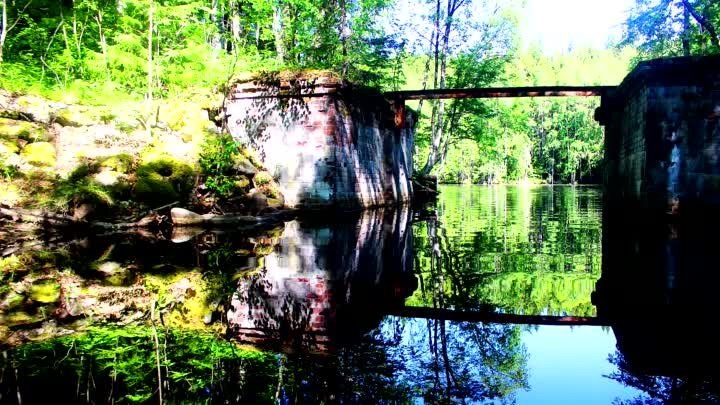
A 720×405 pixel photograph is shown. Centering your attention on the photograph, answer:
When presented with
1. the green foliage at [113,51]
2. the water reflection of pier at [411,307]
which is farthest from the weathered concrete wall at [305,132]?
the water reflection of pier at [411,307]

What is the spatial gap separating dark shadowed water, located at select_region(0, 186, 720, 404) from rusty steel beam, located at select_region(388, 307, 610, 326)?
18 millimetres

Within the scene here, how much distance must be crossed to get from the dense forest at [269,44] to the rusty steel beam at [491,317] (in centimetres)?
1058

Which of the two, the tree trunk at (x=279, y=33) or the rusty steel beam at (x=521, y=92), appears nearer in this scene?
the rusty steel beam at (x=521, y=92)

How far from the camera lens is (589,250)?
782cm

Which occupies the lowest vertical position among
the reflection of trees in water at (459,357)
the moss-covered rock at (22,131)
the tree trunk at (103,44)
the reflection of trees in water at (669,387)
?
the reflection of trees in water at (459,357)

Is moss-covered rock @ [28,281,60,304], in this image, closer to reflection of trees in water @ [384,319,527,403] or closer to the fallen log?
reflection of trees in water @ [384,319,527,403]

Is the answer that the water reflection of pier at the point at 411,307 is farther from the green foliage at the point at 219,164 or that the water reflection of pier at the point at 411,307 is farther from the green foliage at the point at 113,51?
the green foliage at the point at 113,51

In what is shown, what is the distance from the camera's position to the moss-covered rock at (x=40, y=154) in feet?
32.9

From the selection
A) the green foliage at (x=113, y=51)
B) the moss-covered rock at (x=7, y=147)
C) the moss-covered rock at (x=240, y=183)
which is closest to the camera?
the moss-covered rock at (x=7, y=147)

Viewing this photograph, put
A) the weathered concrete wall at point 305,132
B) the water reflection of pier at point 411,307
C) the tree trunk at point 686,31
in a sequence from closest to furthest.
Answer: the water reflection of pier at point 411,307, the weathered concrete wall at point 305,132, the tree trunk at point 686,31

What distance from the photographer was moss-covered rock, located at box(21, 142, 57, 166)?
10023 mm

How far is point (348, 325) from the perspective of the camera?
360 centimetres

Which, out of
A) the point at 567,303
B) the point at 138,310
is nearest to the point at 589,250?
the point at 567,303

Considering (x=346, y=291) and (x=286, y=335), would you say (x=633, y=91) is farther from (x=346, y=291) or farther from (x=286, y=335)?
(x=286, y=335)
